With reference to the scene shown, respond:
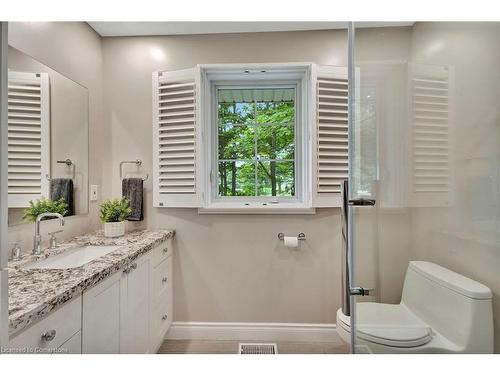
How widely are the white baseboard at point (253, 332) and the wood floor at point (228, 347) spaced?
0.12 ft

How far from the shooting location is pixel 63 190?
1.83 meters

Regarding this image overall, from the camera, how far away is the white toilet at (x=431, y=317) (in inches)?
34.7

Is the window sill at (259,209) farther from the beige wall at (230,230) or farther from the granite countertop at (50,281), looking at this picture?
the granite countertop at (50,281)

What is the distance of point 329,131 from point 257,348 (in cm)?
177

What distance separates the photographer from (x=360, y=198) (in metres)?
1.14

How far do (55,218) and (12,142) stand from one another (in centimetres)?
55

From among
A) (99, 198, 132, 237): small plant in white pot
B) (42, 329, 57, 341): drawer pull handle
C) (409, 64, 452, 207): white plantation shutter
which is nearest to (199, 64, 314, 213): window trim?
(99, 198, 132, 237): small plant in white pot

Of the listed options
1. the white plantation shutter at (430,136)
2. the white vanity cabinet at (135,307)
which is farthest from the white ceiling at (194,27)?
the white vanity cabinet at (135,307)

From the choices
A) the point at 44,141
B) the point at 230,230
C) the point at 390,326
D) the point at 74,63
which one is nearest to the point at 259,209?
the point at 230,230

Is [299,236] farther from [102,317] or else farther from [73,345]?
[73,345]

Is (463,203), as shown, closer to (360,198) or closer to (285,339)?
(360,198)

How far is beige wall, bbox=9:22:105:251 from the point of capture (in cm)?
156

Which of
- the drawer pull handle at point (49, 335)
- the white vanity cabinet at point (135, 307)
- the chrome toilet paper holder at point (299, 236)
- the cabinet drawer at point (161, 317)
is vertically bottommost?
the cabinet drawer at point (161, 317)

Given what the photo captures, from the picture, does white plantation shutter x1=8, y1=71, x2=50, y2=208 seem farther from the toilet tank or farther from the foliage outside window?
the toilet tank
